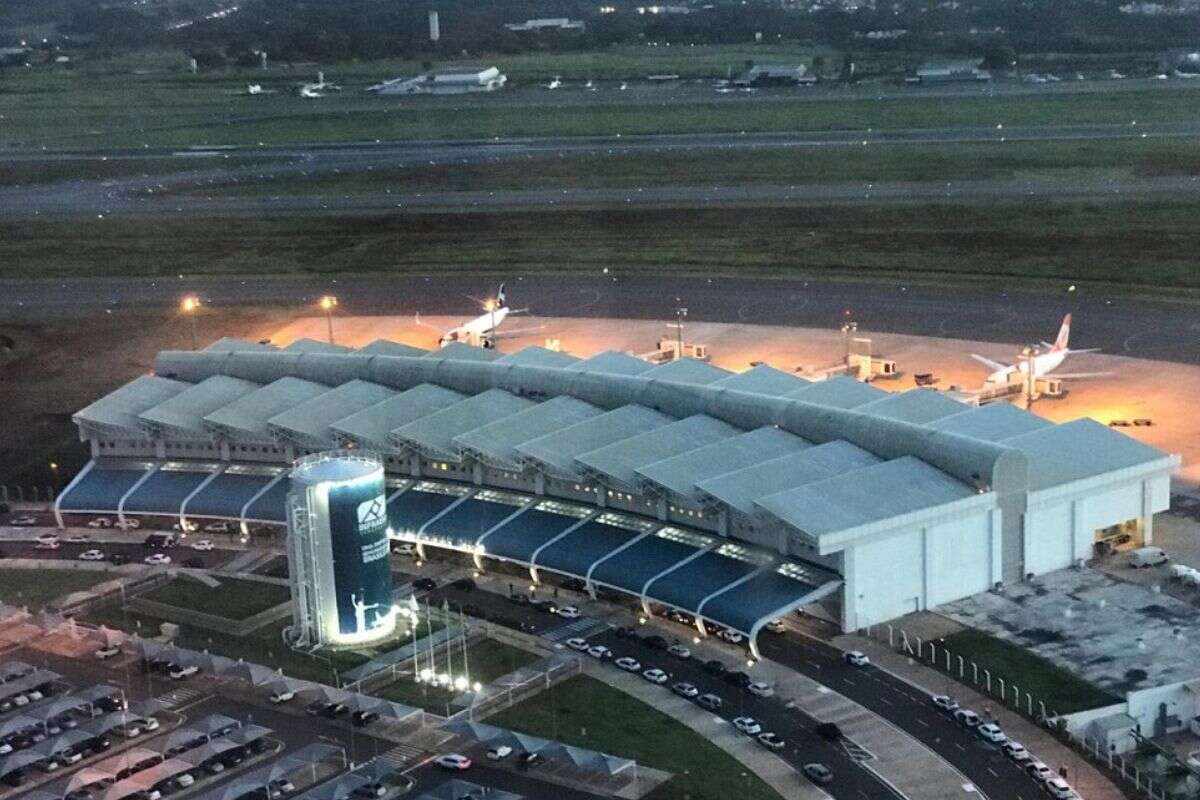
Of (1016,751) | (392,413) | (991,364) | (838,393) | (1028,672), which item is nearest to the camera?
(1016,751)

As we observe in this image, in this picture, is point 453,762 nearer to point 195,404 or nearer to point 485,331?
point 195,404

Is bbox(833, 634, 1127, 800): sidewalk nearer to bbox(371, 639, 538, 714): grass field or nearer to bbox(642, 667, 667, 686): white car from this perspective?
bbox(642, 667, 667, 686): white car

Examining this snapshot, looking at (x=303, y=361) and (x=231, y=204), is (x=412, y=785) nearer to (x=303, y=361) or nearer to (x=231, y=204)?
(x=303, y=361)

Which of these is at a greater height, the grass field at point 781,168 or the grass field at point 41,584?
the grass field at point 781,168

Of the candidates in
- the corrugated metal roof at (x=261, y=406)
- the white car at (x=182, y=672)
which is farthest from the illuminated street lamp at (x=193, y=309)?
the white car at (x=182, y=672)

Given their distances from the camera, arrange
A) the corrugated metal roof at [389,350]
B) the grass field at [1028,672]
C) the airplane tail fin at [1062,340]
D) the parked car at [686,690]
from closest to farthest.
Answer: the grass field at [1028,672], the parked car at [686,690], the corrugated metal roof at [389,350], the airplane tail fin at [1062,340]

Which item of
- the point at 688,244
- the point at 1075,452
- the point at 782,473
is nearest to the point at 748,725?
the point at 782,473

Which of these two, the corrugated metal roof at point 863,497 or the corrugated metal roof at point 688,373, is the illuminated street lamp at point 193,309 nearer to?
the corrugated metal roof at point 688,373

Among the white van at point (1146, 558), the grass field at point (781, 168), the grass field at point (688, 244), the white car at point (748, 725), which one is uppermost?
the grass field at point (781, 168)
